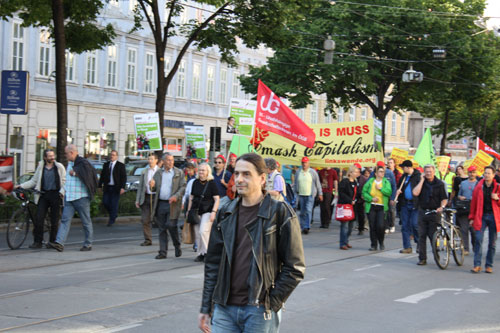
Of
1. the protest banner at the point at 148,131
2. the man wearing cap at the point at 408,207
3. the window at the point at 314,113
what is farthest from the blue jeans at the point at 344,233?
the window at the point at 314,113

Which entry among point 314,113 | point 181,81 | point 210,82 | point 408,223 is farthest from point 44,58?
point 314,113

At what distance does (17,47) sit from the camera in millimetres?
34469

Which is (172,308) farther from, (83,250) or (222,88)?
(222,88)

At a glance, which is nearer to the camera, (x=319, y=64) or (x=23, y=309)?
(x=23, y=309)

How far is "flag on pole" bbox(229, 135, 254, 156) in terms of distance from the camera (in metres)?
18.6

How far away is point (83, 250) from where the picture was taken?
14.0 meters

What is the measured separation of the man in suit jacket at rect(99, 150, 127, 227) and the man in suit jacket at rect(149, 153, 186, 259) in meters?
5.68

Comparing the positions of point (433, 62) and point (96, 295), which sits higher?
point (433, 62)

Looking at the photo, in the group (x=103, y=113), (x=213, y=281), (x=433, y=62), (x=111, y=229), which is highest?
(x=433, y=62)

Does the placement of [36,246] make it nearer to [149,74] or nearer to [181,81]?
A: [149,74]

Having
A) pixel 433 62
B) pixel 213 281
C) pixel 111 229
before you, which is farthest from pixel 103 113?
pixel 213 281

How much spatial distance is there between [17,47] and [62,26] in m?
18.0

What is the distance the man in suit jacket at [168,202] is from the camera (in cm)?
1329

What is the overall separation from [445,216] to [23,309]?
335 inches
